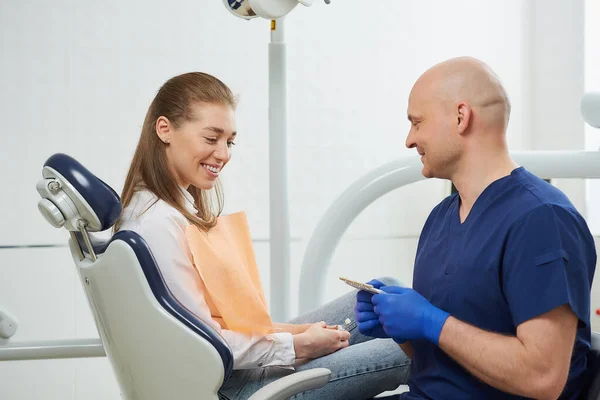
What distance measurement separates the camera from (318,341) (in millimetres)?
1744

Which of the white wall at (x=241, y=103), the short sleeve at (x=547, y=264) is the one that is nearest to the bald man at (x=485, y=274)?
the short sleeve at (x=547, y=264)

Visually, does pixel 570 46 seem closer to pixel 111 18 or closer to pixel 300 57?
pixel 300 57

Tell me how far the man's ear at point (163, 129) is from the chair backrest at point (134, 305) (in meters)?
0.35

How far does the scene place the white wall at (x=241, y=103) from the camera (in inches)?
125

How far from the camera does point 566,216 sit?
1.36 meters

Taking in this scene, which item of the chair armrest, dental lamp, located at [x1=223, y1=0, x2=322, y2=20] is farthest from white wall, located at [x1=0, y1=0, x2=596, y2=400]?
the chair armrest

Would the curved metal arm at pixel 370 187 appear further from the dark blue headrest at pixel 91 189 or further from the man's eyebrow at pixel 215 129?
the dark blue headrest at pixel 91 189

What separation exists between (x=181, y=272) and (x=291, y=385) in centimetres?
34

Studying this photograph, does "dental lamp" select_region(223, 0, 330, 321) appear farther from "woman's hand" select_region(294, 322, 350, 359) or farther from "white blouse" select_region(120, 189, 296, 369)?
"white blouse" select_region(120, 189, 296, 369)

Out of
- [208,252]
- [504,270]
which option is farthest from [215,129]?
[504,270]

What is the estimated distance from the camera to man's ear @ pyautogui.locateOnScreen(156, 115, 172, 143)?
176cm

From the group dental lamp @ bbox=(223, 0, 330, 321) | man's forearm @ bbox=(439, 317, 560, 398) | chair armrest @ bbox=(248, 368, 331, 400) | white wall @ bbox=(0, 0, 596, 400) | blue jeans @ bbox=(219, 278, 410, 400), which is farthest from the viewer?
white wall @ bbox=(0, 0, 596, 400)

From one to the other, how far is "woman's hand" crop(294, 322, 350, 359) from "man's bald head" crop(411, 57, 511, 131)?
626 mm

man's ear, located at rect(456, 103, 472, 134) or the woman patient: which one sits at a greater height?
man's ear, located at rect(456, 103, 472, 134)
